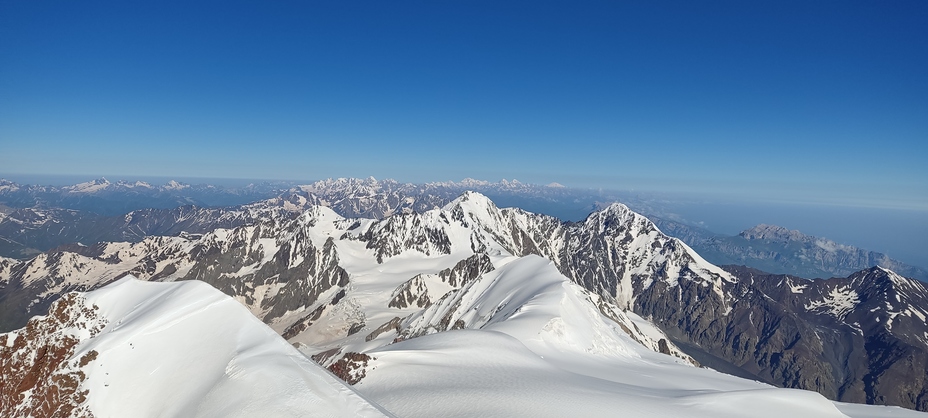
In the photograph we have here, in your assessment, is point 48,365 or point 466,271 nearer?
point 48,365

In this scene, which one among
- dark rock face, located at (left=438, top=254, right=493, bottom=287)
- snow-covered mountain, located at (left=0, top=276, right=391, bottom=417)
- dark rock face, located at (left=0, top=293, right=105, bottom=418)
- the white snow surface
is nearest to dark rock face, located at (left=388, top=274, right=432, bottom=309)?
dark rock face, located at (left=438, top=254, right=493, bottom=287)

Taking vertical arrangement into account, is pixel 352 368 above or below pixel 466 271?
above

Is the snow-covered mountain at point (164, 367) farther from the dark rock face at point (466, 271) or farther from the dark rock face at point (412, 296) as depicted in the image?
the dark rock face at point (412, 296)

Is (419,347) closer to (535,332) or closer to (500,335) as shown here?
(500,335)

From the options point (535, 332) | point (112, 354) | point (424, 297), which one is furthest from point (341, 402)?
point (424, 297)

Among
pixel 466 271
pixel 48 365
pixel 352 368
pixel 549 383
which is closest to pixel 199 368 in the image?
pixel 352 368

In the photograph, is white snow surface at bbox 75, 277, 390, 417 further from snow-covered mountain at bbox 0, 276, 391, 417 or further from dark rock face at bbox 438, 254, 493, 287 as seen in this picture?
dark rock face at bbox 438, 254, 493, 287

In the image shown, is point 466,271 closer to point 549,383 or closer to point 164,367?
point 549,383
